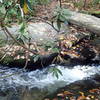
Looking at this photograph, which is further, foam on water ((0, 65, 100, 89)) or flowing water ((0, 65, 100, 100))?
foam on water ((0, 65, 100, 89))

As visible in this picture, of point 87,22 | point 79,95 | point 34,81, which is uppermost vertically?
point 87,22

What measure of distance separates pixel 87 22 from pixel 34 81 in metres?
3.11

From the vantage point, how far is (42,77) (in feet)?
19.2

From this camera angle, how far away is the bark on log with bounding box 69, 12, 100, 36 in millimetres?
7656

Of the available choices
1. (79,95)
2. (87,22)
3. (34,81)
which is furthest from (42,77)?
(87,22)

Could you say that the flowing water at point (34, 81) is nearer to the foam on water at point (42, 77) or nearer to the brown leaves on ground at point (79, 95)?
the foam on water at point (42, 77)

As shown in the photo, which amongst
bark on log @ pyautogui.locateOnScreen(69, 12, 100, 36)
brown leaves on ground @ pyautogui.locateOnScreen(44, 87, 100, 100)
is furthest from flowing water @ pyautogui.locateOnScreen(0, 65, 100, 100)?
bark on log @ pyautogui.locateOnScreen(69, 12, 100, 36)

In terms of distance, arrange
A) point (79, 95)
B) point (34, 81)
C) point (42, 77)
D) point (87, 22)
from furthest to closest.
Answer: point (87, 22)
point (42, 77)
point (34, 81)
point (79, 95)

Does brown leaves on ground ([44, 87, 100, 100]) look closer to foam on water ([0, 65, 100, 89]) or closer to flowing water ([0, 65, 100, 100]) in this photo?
flowing water ([0, 65, 100, 100])

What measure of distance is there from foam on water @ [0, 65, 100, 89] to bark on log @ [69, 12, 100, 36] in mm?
1668

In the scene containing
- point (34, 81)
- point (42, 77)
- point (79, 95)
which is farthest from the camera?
point (42, 77)

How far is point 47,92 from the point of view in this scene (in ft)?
17.5

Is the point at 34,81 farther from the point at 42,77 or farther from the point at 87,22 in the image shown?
the point at 87,22

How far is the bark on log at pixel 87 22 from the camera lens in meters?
7.66
